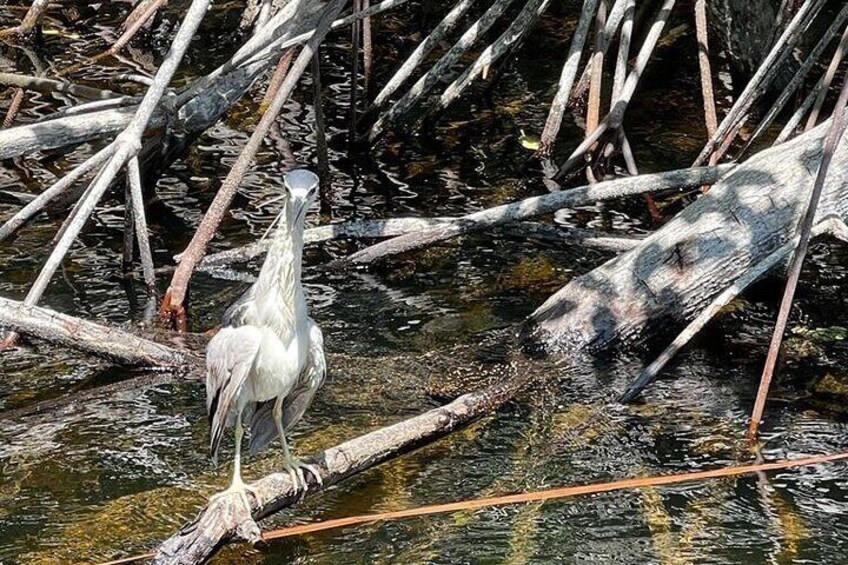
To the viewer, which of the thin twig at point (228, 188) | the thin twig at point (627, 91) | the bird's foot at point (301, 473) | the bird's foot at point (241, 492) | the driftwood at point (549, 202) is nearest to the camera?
the bird's foot at point (241, 492)

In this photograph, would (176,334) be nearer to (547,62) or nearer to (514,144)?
(514,144)

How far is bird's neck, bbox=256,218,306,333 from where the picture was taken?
421cm

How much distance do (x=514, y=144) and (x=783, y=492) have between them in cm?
435

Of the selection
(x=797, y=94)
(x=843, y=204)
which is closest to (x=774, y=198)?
(x=843, y=204)

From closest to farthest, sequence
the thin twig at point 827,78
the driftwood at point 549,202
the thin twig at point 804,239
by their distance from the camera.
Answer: the thin twig at point 804,239
the driftwood at point 549,202
the thin twig at point 827,78

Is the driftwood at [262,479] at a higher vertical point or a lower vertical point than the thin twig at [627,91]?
lower

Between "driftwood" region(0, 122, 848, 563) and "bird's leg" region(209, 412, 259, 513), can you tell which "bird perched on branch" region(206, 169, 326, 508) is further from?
"driftwood" region(0, 122, 848, 563)

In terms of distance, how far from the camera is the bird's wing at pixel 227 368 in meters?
4.21

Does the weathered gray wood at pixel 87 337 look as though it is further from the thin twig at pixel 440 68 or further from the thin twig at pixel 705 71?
the thin twig at pixel 705 71

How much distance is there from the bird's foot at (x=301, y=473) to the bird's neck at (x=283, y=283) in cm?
44

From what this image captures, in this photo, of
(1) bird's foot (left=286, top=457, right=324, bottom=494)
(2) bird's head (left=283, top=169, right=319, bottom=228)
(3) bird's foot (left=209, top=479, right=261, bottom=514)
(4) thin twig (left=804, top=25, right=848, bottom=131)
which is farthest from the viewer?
(4) thin twig (left=804, top=25, right=848, bottom=131)

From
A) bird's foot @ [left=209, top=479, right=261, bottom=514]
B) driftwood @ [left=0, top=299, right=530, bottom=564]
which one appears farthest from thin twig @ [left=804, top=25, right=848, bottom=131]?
bird's foot @ [left=209, top=479, right=261, bottom=514]

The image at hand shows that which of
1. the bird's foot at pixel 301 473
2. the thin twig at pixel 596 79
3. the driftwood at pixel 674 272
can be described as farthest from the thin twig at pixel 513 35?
the bird's foot at pixel 301 473

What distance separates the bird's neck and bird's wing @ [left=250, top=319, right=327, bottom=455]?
17cm
